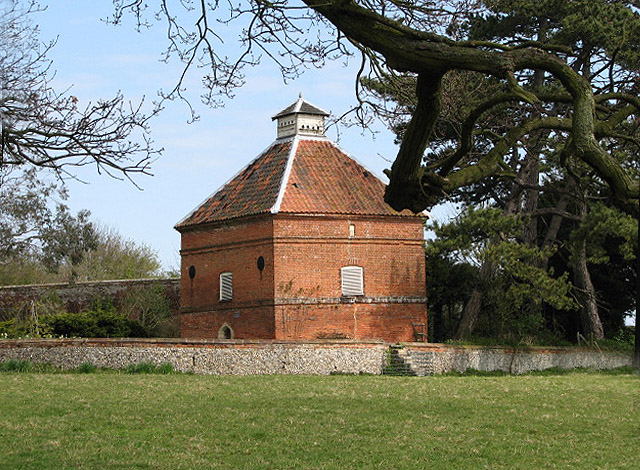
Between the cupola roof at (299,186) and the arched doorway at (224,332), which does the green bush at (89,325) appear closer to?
the arched doorway at (224,332)

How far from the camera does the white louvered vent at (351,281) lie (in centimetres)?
3466

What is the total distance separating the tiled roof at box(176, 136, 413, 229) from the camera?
35.0m

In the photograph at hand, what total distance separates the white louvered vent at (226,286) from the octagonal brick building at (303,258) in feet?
0.13

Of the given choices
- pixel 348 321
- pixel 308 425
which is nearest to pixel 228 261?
pixel 348 321

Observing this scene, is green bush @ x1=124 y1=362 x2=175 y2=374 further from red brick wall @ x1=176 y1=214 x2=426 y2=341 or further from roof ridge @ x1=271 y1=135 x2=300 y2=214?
roof ridge @ x1=271 y1=135 x2=300 y2=214

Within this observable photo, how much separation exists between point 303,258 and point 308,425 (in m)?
19.3

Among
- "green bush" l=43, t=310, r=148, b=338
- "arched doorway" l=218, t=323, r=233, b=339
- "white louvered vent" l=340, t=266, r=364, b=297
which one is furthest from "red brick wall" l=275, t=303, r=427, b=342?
"green bush" l=43, t=310, r=148, b=338

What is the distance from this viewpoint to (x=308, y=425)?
15.1 m

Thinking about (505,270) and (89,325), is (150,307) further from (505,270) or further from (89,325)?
(505,270)

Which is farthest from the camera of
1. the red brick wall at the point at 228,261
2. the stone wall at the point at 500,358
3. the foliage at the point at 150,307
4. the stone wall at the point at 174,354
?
the foliage at the point at 150,307

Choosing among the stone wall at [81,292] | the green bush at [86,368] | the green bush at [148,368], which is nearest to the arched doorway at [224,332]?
the stone wall at [81,292]

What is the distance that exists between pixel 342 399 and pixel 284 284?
15361mm

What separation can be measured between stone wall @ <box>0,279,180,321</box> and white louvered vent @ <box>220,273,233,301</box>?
6050 mm

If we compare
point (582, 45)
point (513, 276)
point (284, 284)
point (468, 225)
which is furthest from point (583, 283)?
point (284, 284)
